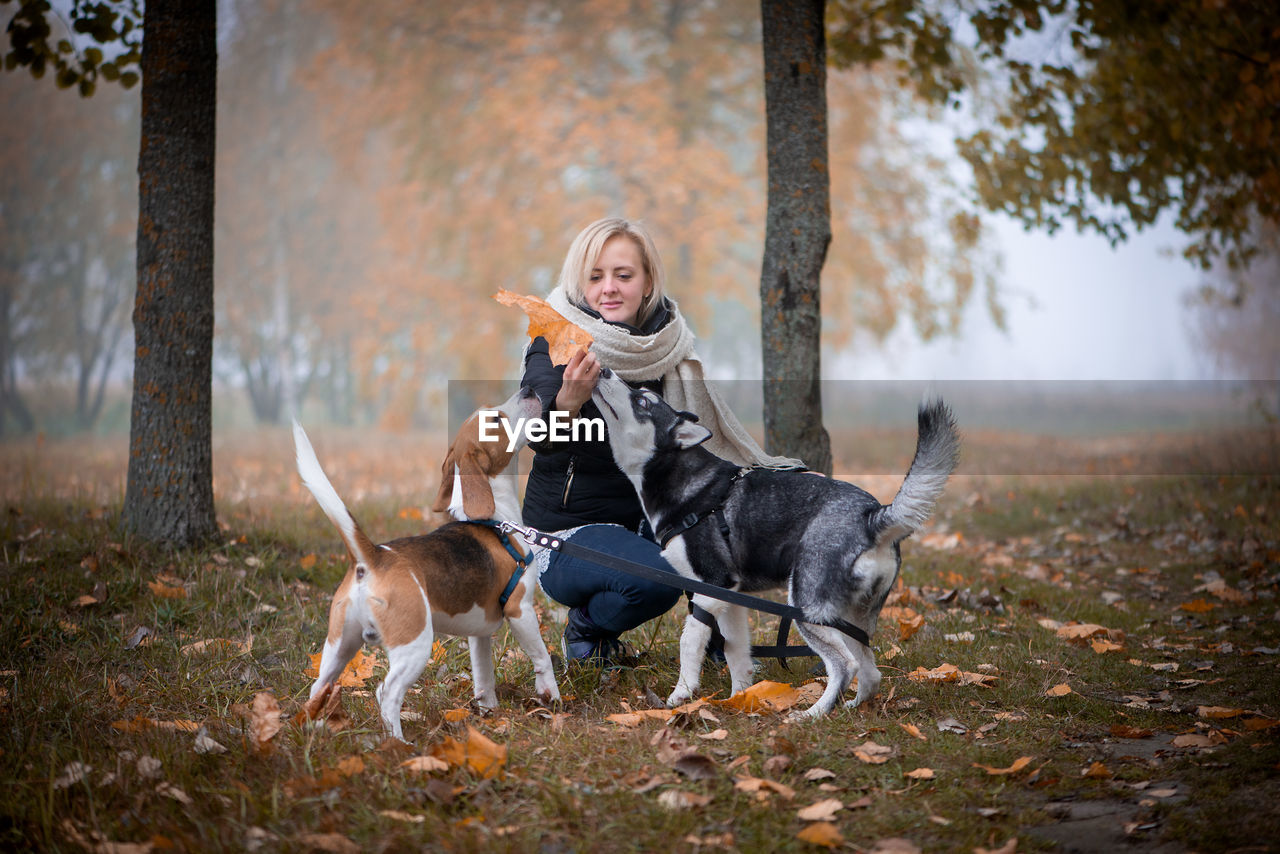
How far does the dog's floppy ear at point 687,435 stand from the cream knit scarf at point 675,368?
50 cm

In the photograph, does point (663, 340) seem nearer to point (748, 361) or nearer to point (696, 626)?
point (696, 626)

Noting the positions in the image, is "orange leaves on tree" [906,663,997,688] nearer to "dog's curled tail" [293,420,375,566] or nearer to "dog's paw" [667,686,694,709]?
"dog's paw" [667,686,694,709]

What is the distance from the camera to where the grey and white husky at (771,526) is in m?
3.43

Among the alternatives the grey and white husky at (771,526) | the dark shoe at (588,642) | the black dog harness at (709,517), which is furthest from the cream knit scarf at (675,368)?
the dark shoe at (588,642)

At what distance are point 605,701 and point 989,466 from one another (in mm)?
11531

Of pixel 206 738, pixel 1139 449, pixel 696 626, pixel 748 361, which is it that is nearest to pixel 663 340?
pixel 696 626

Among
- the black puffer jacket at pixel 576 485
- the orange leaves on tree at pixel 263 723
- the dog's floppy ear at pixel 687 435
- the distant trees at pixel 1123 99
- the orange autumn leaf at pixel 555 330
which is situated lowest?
the orange leaves on tree at pixel 263 723

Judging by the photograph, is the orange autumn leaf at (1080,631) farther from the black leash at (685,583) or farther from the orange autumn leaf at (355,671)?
the orange autumn leaf at (355,671)

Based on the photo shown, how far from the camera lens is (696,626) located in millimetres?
3811

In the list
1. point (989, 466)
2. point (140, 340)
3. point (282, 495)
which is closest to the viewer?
point (140, 340)

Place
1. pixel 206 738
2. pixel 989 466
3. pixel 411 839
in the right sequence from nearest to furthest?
pixel 411 839 → pixel 206 738 → pixel 989 466

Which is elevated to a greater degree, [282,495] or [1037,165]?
[1037,165]

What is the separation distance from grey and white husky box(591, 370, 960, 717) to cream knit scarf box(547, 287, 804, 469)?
35 centimetres

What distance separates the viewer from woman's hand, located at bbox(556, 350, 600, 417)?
12.0 feet
